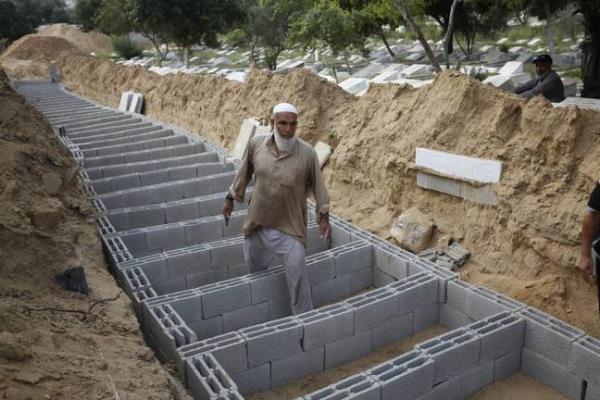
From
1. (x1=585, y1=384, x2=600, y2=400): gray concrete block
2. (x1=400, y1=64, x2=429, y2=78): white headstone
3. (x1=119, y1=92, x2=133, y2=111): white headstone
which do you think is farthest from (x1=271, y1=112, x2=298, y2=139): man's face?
(x1=400, y1=64, x2=429, y2=78): white headstone

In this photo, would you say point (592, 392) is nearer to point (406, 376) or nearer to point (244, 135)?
point (406, 376)

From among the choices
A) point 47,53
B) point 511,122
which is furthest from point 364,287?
point 47,53

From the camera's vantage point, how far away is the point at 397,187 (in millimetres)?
6332

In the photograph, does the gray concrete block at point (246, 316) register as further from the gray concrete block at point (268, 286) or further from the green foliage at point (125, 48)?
the green foliage at point (125, 48)

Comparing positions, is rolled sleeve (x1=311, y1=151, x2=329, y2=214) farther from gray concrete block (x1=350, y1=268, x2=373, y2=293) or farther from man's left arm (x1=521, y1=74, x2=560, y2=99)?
man's left arm (x1=521, y1=74, x2=560, y2=99)

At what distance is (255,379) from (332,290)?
5.11ft

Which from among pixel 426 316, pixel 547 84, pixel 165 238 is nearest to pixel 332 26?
pixel 547 84

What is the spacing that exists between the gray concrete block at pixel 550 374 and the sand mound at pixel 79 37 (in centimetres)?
4999

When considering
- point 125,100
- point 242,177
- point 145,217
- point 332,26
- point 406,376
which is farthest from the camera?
point 332,26

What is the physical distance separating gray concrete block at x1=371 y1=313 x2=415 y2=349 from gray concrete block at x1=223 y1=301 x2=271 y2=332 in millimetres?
1014

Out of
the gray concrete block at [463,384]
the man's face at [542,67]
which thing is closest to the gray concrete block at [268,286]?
the gray concrete block at [463,384]

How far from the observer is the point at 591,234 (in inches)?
140

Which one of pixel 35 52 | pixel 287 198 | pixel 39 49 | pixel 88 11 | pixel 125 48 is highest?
pixel 88 11

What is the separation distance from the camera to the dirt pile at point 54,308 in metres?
2.62
